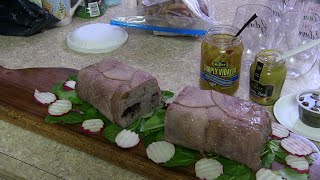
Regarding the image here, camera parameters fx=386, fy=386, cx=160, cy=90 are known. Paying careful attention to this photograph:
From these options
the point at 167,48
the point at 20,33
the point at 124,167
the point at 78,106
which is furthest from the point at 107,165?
the point at 20,33

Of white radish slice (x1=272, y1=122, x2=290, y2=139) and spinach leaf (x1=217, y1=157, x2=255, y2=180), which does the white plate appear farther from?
spinach leaf (x1=217, y1=157, x2=255, y2=180)

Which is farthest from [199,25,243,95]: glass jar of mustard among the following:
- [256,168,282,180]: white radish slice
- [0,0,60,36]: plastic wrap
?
[0,0,60,36]: plastic wrap

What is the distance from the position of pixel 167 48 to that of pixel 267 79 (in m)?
0.46

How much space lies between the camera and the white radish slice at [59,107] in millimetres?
994

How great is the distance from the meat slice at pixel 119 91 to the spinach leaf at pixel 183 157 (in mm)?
154

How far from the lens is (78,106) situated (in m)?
1.02

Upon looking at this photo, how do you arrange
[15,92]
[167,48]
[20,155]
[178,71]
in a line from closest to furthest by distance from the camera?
[20,155], [15,92], [178,71], [167,48]

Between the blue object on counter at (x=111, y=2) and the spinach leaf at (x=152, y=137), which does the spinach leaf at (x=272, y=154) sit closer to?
the spinach leaf at (x=152, y=137)

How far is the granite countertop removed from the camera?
91 cm

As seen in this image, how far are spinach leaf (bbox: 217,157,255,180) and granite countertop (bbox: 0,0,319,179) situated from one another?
0.20 meters

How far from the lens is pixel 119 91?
3.01 feet

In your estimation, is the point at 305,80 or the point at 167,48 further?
the point at 167,48

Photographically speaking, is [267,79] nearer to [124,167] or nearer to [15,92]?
[124,167]

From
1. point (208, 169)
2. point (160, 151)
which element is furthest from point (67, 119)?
point (208, 169)
